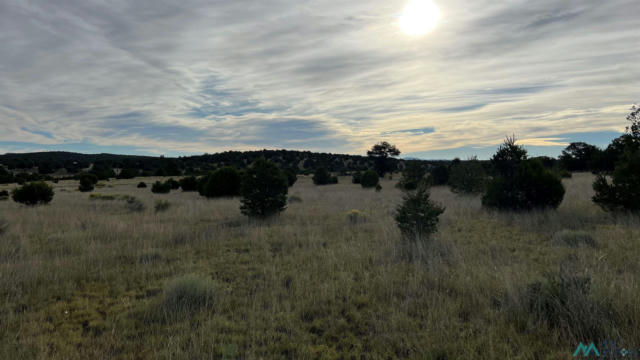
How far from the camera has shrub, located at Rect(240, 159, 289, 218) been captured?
1259 cm

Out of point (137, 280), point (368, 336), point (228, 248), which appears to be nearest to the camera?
point (368, 336)

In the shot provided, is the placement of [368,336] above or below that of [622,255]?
below

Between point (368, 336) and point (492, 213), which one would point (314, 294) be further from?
point (492, 213)

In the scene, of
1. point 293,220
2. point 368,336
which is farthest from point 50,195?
point 368,336

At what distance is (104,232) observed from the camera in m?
9.55

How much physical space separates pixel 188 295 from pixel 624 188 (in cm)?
1347

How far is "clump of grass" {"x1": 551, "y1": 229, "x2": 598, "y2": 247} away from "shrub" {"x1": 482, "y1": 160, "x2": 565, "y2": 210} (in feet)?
15.6

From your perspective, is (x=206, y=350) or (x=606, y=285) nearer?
(x=206, y=350)

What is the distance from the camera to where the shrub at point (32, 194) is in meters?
16.6

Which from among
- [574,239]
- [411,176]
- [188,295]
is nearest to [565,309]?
[574,239]

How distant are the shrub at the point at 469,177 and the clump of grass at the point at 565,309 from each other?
1803 centimetres

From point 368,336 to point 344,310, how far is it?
785 mm

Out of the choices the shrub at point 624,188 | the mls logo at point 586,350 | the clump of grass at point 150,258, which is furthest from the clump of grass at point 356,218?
the mls logo at point 586,350

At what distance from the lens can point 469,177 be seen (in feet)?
68.3
